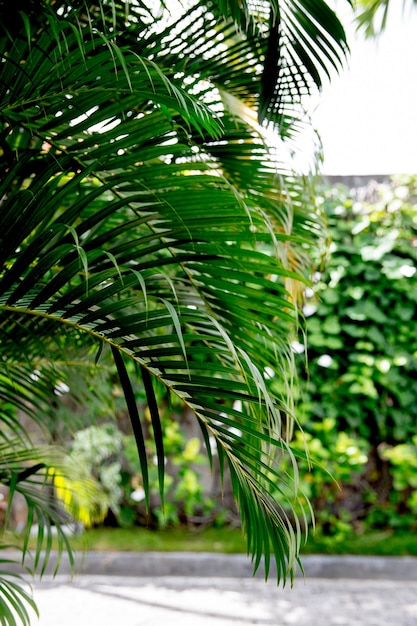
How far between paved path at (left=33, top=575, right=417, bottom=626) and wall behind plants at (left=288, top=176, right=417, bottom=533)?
618 mm

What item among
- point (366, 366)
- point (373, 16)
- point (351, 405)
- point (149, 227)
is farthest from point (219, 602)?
point (373, 16)

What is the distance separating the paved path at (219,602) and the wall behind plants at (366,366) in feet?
2.03

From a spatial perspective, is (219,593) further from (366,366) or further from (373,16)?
(373,16)

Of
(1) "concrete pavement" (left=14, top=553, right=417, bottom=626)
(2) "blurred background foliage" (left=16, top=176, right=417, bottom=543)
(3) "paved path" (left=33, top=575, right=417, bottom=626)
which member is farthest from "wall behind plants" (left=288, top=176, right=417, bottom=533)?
(3) "paved path" (left=33, top=575, right=417, bottom=626)

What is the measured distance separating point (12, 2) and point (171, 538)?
371cm

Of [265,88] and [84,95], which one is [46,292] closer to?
[84,95]

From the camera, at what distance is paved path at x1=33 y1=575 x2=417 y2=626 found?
3.29m

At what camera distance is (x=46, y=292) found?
131 cm

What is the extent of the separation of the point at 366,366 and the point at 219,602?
5.75ft

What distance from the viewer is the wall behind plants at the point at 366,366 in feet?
14.3

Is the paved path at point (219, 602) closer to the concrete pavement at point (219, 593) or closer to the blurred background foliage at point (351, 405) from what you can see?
the concrete pavement at point (219, 593)

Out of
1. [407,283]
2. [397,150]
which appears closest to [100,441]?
[407,283]

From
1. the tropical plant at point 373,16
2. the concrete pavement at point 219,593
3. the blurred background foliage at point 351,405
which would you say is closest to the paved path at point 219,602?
the concrete pavement at point 219,593

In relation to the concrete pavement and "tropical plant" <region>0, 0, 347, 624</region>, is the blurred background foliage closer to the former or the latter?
the concrete pavement
